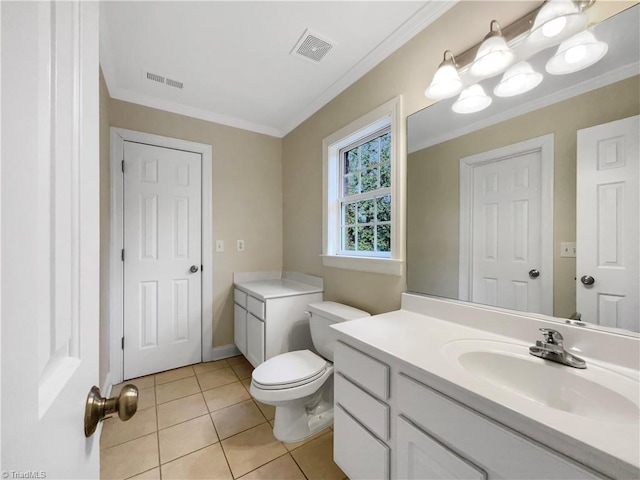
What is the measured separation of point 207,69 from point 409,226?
183 centimetres

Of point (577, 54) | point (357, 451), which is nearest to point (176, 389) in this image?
point (357, 451)

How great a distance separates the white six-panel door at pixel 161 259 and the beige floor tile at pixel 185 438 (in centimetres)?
86

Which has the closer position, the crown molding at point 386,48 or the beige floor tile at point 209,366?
the crown molding at point 386,48

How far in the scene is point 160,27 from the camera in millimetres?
1548

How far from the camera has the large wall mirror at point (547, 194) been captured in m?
0.88

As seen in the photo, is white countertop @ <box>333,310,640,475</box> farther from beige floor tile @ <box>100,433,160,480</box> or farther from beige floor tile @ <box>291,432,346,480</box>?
beige floor tile @ <box>100,433,160,480</box>

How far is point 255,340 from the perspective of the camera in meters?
2.13

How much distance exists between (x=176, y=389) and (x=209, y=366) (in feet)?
1.28

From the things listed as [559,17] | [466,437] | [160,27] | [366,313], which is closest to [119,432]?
[366,313]

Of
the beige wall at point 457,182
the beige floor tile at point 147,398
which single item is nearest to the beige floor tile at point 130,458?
the beige floor tile at point 147,398

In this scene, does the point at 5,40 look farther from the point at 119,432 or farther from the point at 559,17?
the point at 119,432

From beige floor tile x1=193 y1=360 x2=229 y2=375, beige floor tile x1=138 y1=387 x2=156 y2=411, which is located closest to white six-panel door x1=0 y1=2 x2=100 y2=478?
beige floor tile x1=138 y1=387 x2=156 y2=411

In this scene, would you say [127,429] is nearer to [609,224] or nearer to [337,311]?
[337,311]

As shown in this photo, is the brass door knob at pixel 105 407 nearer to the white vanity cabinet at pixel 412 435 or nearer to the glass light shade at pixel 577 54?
the white vanity cabinet at pixel 412 435
